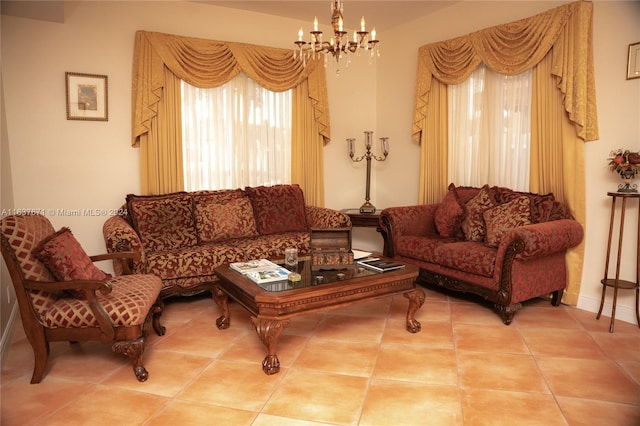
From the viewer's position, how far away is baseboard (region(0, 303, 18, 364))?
2.82 metres

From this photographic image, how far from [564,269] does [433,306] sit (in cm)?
113

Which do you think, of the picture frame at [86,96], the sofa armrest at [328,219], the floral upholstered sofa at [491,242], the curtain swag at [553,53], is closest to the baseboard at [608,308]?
the floral upholstered sofa at [491,242]

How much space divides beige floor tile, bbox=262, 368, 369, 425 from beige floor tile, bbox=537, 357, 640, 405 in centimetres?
108

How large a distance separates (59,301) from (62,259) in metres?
0.26

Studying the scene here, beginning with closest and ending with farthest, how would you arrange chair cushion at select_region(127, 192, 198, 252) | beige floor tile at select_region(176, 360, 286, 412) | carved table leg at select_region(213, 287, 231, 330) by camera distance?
beige floor tile at select_region(176, 360, 286, 412), carved table leg at select_region(213, 287, 231, 330), chair cushion at select_region(127, 192, 198, 252)

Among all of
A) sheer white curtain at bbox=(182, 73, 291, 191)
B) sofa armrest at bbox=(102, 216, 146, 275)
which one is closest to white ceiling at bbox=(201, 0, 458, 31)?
sheer white curtain at bbox=(182, 73, 291, 191)

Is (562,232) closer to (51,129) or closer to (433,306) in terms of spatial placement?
(433,306)

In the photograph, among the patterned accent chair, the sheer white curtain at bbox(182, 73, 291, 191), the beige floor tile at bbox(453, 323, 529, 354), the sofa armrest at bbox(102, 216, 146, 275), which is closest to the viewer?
the patterned accent chair

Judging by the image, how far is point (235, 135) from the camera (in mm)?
4828

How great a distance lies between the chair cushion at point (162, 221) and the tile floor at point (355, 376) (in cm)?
76

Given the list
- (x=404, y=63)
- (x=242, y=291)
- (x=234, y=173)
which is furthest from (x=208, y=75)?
(x=242, y=291)

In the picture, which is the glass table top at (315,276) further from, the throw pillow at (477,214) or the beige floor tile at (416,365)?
the throw pillow at (477,214)

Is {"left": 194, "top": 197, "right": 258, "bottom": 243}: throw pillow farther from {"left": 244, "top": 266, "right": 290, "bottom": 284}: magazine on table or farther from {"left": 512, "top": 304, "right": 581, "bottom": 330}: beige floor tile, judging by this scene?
{"left": 512, "top": 304, "right": 581, "bottom": 330}: beige floor tile

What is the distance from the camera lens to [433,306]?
379cm
